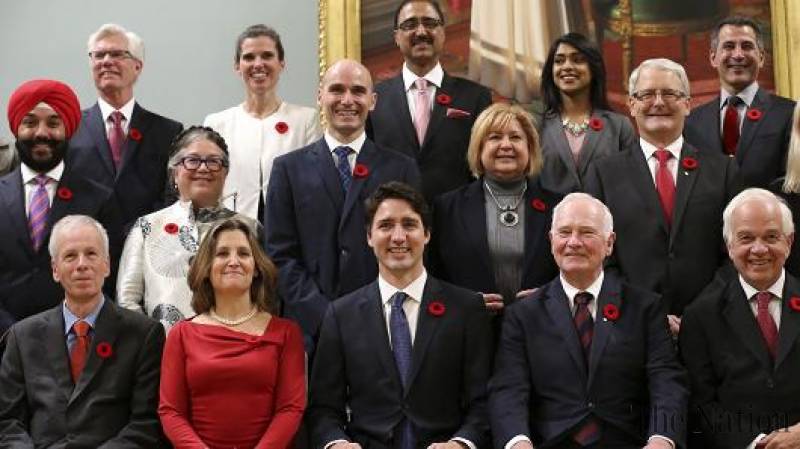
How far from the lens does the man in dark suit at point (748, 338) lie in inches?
178

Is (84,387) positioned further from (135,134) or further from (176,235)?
(135,134)

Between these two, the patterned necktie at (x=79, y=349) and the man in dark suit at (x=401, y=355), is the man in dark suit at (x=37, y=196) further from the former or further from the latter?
the man in dark suit at (x=401, y=355)

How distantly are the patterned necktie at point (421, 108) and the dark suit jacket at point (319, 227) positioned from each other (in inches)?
16.7

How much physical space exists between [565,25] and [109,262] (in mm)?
2717

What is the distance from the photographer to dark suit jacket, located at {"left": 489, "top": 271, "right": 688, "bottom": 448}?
450cm

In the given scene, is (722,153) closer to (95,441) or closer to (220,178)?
(220,178)

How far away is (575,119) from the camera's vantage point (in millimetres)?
5488

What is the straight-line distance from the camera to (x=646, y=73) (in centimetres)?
525

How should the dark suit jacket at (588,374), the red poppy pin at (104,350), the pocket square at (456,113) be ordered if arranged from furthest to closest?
the pocket square at (456,113) → the red poppy pin at (104,350) → the dark suit jacket at (588,374)

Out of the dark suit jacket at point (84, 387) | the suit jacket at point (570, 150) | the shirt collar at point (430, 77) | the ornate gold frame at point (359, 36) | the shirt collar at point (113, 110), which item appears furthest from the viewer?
the ornate gold frame at point (359, 36)

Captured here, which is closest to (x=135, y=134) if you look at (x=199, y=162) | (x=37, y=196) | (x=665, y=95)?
(x=37, y=196)

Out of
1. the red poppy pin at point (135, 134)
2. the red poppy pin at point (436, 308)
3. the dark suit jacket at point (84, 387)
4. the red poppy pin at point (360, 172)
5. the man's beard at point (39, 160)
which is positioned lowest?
the dark suit jacket at point (84, 387)

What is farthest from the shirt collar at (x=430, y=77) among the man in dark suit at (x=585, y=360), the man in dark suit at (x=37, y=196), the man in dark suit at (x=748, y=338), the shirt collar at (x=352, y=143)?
the man in dark suit at (x=748, y=338)

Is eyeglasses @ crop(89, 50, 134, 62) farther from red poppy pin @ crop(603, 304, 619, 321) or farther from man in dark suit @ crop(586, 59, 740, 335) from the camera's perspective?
red poppy pin @ crop(603, 304, 619, 321)
